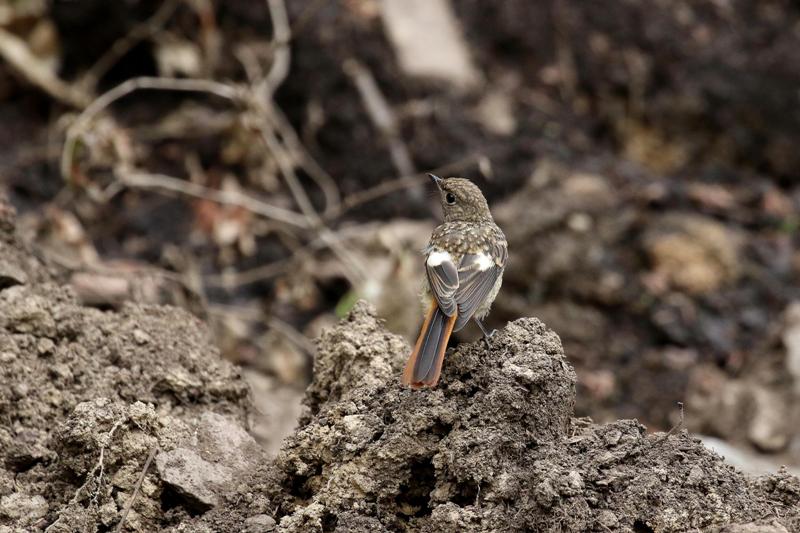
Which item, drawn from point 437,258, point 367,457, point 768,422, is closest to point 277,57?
point 768,422

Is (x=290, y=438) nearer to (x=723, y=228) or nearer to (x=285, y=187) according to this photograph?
(x=285, y=187)

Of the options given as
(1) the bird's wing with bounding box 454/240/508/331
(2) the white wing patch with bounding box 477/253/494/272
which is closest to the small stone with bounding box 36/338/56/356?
(1) the bird's wing with bounding box 454/240/508/331

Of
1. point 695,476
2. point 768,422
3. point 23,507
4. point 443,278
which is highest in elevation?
point 768,422

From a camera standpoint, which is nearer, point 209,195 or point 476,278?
point 476,278

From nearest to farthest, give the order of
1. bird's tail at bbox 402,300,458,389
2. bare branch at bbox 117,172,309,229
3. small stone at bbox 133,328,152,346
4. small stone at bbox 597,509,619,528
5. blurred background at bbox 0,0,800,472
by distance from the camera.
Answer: small stone at bbox 597,509,619,528 < bird's tail at bbox 402,300,458,389 < small stone at bbox 133,328,152,346 < bare branch at bbox 117,172,309,229 < blurred background at bbox 0,0,800,472

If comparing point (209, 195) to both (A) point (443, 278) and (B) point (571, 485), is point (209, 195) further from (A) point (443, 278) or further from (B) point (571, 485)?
(B) point (571, 485)

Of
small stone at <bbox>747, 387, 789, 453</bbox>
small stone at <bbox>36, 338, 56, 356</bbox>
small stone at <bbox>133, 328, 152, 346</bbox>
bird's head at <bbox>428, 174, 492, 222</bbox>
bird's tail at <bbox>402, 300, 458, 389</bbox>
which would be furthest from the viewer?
small stone at <bbox>747, 387, 789, 453</bbox>

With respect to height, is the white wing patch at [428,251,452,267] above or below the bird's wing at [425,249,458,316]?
above

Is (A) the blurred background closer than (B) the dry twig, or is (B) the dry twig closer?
(B) the dry twig

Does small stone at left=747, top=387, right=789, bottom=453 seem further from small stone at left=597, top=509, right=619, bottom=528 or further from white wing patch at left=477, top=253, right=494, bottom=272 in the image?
small stone at left=597, top=509, right=619, bottom=528
